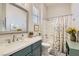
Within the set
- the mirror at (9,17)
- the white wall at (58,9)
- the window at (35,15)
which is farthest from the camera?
the window at (35,15)

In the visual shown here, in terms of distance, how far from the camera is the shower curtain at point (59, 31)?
120 inches

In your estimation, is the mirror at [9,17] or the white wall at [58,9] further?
the white wall at [58,9]

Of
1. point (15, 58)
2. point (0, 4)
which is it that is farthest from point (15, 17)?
point (15, 58)

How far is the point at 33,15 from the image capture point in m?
4.04

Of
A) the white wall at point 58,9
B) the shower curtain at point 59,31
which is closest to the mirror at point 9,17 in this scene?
the white wall at point 58,9

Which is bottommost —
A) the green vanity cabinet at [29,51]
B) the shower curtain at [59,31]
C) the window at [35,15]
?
the green vanity cabinet at [29,51]

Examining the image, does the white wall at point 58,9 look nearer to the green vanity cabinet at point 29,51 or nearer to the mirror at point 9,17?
the mirror at point 9,17

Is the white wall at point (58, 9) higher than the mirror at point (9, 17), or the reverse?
the white wall at point (58, 9)

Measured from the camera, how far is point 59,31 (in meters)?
3.25

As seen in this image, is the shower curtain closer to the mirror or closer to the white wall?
the white wall

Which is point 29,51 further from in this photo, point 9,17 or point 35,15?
point 35,15

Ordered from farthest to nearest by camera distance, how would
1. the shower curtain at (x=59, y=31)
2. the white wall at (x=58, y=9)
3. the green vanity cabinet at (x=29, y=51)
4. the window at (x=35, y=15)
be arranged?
the window at (x=35, y=15)
the shower curtain at (x=59, y=31)
the white wall at (x=58, y=9)
the green vanity cabinet at (x=29, y=51)

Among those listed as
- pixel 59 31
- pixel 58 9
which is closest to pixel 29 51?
pixel 59 31

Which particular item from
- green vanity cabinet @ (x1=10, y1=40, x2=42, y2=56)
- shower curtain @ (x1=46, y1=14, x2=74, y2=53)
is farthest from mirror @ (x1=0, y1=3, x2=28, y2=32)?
Answer: shower curtain @ (x1=46, y1=14, x2=74, y2=53)
